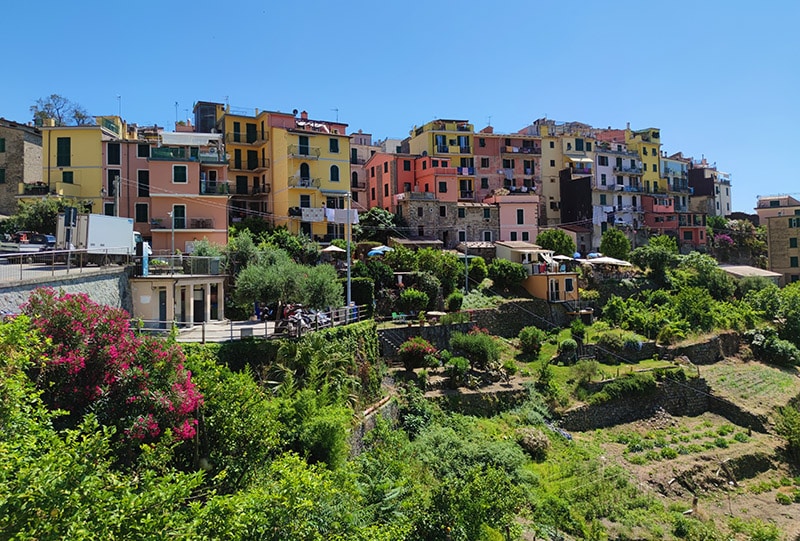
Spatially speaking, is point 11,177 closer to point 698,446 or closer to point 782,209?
point 698,446

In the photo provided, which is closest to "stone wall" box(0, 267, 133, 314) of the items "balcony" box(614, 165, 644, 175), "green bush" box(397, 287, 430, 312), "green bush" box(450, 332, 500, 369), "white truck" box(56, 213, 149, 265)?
"white truck" box(56, 213, 149, 265)

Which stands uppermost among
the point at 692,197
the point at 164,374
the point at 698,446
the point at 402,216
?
the point at 692,197

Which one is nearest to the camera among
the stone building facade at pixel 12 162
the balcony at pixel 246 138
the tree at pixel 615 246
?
the stone building facade at pixel 12 162

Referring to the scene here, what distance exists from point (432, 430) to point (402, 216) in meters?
32.0

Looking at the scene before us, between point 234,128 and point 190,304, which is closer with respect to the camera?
point 190,304

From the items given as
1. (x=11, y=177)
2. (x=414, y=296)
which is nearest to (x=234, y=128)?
(x=11, y=177)

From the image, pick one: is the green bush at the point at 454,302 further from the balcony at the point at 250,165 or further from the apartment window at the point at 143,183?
the apartment window at the point at 143,183

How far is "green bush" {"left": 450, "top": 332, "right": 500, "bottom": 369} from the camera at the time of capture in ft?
103

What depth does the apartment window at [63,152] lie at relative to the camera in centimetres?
4194

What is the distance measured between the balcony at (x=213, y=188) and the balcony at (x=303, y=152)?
7204 mm

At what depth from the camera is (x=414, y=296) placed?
124 feet

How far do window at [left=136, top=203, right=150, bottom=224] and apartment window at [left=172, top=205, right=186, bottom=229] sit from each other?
79.1 inches

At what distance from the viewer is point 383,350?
1261 inches

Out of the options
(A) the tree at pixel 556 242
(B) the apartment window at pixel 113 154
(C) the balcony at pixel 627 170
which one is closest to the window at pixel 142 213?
(B) the apartment window at pixel 113 154
